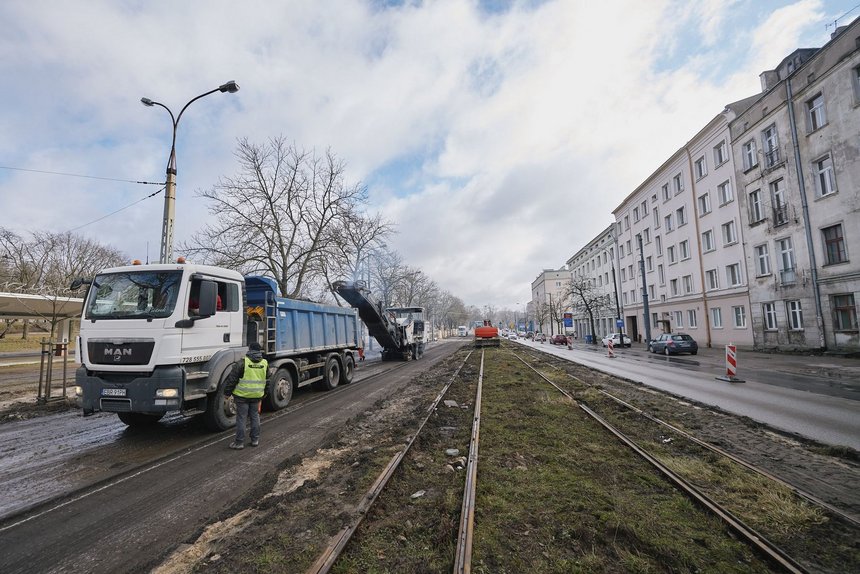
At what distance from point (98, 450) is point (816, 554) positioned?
29.8 ft

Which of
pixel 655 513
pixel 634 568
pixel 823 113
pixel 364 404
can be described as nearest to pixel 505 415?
pixel 364 404

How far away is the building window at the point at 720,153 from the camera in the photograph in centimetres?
2814

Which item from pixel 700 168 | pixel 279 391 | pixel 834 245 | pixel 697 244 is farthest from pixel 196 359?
pixel 700 168

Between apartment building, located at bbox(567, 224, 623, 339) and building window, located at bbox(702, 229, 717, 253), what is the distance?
52.7 ft

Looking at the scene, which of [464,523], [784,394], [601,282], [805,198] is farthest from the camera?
[601,282]

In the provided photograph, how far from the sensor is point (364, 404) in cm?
1020

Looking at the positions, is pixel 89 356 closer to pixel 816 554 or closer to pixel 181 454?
pixel 181 454

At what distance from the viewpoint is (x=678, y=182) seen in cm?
3525

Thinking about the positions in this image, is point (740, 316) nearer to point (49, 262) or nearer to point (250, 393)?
point (250, 393)

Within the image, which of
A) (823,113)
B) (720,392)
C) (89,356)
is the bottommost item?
(720,392)

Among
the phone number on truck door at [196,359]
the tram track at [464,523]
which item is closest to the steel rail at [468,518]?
the tram track at [464,523]

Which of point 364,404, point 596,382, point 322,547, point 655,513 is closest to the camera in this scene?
point 322,547

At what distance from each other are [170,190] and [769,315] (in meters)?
30.4

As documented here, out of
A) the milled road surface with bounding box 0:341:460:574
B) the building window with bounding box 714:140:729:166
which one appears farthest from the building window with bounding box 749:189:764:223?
the milled road surface with bounding box 0:341:460:574
